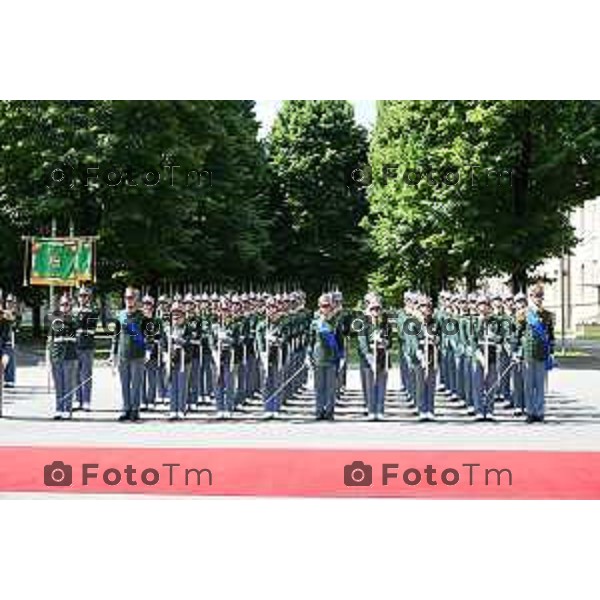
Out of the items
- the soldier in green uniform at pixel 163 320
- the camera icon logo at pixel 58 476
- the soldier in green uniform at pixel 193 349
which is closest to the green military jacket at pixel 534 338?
the soldier in green uniform at pixel 193 349

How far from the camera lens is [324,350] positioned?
45.2ft

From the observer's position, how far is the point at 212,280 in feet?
47.6

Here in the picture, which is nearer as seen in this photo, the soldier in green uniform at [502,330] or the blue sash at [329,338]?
the soldier in green uniform at [502,330]

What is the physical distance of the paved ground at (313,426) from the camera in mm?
11672

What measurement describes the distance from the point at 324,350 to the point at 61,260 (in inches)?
104

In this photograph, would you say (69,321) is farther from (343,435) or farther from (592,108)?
(592,108)

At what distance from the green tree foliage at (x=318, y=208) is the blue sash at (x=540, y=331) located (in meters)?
1.58

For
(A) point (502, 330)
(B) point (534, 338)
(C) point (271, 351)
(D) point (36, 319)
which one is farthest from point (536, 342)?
(D) point (36, 319)

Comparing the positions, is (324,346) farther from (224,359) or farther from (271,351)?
(224,359)

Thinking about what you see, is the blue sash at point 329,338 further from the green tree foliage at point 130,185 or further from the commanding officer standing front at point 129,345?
the commanding officer standing front at point 129,345

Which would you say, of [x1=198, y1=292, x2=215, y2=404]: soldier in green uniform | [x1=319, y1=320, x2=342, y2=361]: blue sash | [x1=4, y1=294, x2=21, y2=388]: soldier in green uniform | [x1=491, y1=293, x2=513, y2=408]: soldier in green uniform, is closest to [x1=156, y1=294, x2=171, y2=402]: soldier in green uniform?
[x1=198, y1=292, x2=215, y2=404]: soldier in green uniform
